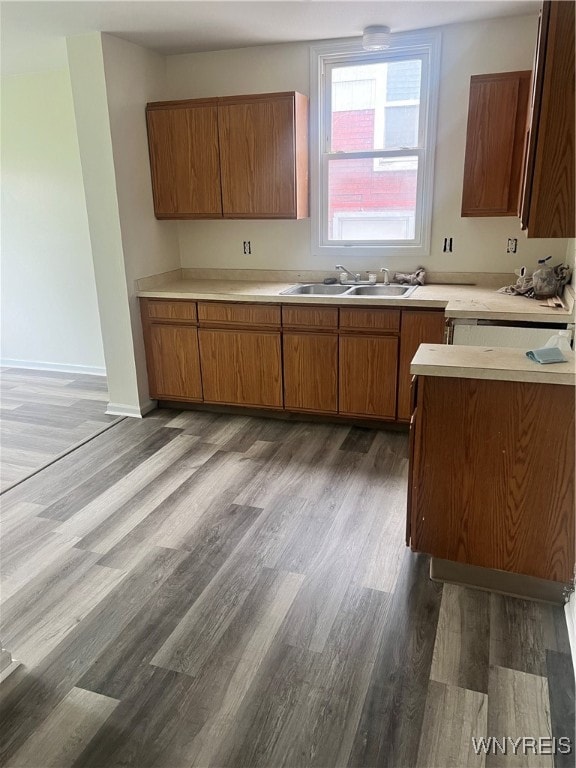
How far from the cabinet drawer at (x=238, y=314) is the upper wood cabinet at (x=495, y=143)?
1.40 meters

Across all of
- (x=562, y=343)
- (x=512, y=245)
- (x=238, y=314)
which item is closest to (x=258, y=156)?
(x=238, y=314)

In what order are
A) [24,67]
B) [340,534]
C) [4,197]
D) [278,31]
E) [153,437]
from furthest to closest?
[4,197]
[24,67]
[153,437]
[278,31]
[340,534]

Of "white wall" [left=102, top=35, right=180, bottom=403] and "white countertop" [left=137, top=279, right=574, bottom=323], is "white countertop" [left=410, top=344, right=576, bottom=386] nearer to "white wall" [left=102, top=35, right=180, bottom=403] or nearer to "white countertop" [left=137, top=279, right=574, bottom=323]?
"white countertop" [left=137, top=279, right=574, bottom=323]

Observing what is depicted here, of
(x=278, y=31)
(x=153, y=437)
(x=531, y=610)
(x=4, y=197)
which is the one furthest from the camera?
(x=4, y=197)

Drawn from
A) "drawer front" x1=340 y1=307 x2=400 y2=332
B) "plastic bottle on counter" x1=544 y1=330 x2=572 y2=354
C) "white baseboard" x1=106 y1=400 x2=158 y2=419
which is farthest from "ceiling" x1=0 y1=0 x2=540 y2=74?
"white baseboard" x1=106 y1=400 x2=158 y2=419

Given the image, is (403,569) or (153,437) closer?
(403,569)

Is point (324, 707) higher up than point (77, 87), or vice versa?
point (77, 87)

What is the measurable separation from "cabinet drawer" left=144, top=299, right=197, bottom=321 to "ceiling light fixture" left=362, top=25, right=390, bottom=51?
200 cm

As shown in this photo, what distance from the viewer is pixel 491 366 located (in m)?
1.93

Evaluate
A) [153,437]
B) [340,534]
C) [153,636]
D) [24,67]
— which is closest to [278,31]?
[24,67]

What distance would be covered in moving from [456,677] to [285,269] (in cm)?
313

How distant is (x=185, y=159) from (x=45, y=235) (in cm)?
171

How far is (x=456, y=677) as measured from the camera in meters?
1.77

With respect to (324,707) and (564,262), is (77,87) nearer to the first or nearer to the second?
(564,262)
